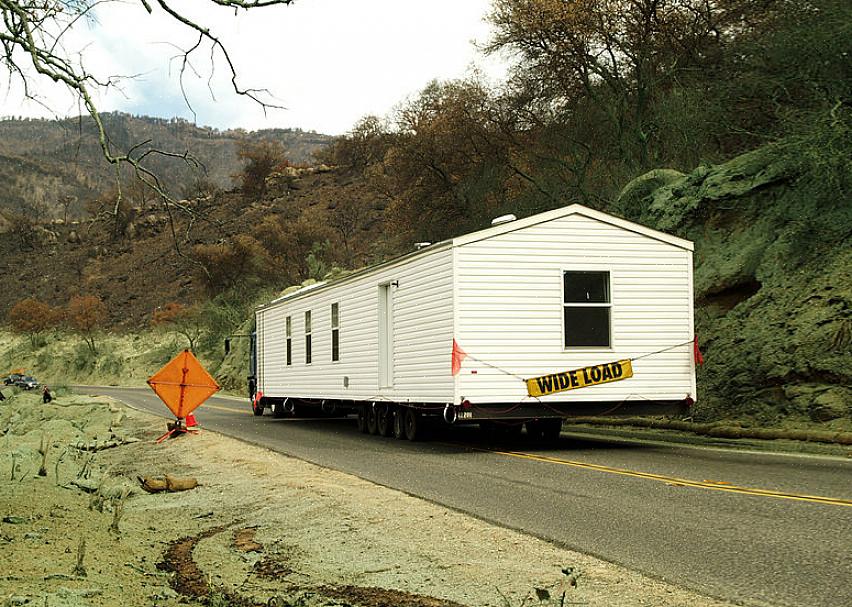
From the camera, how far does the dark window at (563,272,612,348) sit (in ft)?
50.7

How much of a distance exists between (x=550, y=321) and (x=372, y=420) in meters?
5.55

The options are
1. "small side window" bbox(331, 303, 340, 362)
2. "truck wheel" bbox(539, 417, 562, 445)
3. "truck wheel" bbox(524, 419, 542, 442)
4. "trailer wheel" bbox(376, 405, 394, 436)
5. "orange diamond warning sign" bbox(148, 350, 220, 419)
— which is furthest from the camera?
"small side window" bbox(331, 303, 340, 362)

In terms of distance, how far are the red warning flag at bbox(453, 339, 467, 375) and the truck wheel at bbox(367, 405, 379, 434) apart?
4760 millimetres

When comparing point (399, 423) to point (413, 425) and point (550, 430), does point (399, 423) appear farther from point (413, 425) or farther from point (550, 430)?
point (550, 430)

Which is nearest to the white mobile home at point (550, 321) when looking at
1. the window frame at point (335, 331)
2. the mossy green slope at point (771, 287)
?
the mossy green slope at point (771, 287)

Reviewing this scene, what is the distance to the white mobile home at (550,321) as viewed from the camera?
587 inches

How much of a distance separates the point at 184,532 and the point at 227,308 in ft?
160

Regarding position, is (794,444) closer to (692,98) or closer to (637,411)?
(637,411)

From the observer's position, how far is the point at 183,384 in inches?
714

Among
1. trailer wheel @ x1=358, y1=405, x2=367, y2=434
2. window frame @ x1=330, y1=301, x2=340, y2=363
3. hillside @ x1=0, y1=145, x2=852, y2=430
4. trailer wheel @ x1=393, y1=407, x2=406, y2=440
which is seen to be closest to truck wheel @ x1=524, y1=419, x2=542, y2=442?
trailer wheel @ x1=393, y1=407, x2=406, y2=440

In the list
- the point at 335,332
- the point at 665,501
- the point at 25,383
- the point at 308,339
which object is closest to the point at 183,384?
the point at 335,332

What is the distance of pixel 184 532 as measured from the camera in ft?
29.0

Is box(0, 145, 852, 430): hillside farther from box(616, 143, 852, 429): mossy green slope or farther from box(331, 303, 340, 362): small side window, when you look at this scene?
box(331, 303, 340, 362): small side window

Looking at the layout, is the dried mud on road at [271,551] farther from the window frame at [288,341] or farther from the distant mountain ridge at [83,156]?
the distant mountain ridge at [83,156]
